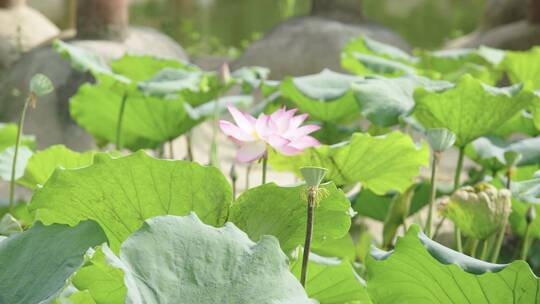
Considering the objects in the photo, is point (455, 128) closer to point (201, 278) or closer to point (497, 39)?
point (201, 278)

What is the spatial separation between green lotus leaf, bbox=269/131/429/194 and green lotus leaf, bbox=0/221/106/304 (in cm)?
50

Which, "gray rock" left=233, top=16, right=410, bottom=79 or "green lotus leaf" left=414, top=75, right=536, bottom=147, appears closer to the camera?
"green lotus leaf" left=414, top=75, right=536, bottom=147

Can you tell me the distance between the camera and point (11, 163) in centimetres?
158

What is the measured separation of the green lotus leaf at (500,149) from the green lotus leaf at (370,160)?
16 centimetres

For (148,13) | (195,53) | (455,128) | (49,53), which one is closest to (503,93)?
(455,128)

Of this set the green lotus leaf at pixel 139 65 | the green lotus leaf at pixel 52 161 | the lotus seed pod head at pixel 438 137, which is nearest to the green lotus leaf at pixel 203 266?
the lotus seed pod head at pixel 438 137

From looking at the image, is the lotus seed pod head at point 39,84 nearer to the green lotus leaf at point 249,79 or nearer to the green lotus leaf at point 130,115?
the green lotus leaf at point 130,115

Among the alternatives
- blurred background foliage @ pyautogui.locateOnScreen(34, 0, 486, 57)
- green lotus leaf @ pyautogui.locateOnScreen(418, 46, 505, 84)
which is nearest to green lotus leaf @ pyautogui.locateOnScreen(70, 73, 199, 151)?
green lotus leaf @ pyautogui.locateOnScreen(418, 46, 505, 84)

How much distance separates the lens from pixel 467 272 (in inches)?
37.5

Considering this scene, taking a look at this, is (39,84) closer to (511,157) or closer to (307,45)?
(511,157)

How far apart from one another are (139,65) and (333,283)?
4.31 ft

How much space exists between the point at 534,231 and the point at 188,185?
29.2 inches

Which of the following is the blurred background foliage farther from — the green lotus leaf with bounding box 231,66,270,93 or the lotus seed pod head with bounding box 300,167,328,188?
the lotus seed pod head with bounding box 300,167,328,188

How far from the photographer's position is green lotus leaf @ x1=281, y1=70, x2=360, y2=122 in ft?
5.96
